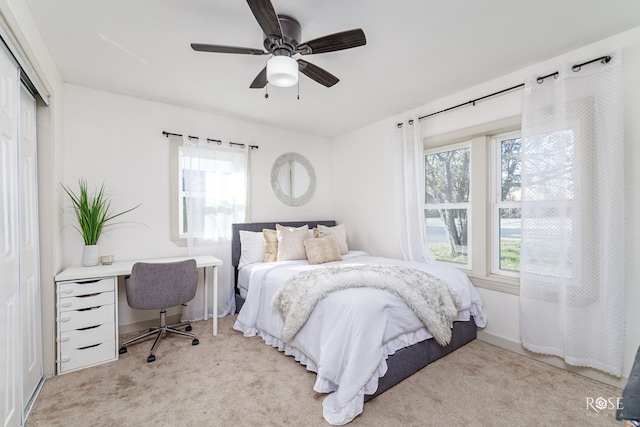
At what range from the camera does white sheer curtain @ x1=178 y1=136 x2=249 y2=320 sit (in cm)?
343

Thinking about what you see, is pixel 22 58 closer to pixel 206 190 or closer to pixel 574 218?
pixel 206 190

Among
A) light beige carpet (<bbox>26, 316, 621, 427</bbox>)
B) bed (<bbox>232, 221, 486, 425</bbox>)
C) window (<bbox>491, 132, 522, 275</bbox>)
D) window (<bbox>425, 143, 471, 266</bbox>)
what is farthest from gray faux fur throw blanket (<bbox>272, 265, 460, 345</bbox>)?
window (<bbox>425, 143, 471, 266</bbox>)

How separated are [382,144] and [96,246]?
3.39 metres

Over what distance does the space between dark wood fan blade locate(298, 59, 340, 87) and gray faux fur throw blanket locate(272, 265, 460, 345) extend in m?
1.54

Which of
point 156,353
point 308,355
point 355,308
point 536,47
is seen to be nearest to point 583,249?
point 536,47

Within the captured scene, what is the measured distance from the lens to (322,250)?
3334mm

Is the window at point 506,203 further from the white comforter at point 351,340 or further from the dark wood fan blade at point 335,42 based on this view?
the dark wood fan blade at point 335,42

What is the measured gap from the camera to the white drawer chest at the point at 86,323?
2.30 m

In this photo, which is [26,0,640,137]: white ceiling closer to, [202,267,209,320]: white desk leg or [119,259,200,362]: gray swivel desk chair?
[119,259,200,362]: gray swivel desk chair

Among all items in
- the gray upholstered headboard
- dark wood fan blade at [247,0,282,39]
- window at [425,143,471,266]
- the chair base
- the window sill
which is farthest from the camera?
the gray upholstered headboard

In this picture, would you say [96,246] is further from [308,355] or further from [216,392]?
[308,355]

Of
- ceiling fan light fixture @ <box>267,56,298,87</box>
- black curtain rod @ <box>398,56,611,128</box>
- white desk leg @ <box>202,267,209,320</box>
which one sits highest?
black curtain rod @ <box>398,56,611,128</box>

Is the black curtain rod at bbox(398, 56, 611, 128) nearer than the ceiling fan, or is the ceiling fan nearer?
the ceiling fan

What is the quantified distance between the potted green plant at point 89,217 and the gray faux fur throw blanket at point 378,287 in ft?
5.84
